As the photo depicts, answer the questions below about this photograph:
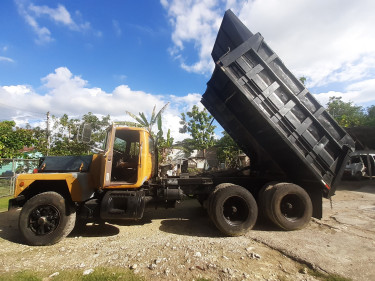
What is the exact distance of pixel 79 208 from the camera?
13.0ft

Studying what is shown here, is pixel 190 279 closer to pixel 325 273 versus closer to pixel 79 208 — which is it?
pixel 325 273

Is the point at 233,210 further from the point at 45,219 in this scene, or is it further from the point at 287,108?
the point at 45,219

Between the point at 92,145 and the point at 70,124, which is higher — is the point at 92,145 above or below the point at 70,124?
below

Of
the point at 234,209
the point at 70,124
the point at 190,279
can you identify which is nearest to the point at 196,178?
the point at 234,209

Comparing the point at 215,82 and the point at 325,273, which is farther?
the point at 215,82

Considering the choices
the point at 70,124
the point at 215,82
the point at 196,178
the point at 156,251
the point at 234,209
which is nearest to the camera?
the point at 156,251

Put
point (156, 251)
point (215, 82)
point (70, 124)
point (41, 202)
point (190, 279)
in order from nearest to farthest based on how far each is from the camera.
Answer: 1. point (190, 279)
2. point (156, 251)
3. point (41, 202)
4. point (215, 82)
5. point (70, 124)

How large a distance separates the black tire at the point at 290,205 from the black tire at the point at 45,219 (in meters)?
3.95

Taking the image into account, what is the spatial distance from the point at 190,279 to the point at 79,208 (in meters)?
2.66

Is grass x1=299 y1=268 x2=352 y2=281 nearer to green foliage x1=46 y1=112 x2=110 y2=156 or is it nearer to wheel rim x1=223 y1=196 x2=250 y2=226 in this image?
wheel rim x1=223 y1=196 x2=250 y2=226

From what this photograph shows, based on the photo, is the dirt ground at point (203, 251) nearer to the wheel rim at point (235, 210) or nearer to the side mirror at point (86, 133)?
the wheel rim at point (235, 210)

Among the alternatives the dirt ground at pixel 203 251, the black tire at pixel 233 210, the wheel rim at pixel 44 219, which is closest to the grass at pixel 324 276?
the dirt ground at pixel 203 251

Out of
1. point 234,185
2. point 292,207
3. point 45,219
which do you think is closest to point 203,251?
point 234,185

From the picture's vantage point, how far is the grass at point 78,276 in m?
2.53
